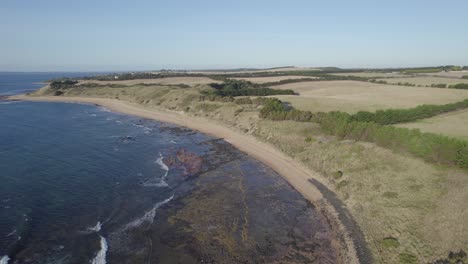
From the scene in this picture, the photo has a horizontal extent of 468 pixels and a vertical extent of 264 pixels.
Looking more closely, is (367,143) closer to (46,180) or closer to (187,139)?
(187,139)

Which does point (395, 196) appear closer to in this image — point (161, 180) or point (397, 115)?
point (161, 180)

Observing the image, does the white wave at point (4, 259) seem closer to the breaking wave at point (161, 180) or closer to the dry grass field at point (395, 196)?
the breaking wave at point (161, 180)

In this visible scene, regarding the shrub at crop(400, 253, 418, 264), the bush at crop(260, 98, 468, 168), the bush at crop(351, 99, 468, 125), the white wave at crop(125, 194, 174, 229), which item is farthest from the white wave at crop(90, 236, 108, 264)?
the bush at crop(351, 99, 468, 125)

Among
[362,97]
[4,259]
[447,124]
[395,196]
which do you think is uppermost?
[362,97]

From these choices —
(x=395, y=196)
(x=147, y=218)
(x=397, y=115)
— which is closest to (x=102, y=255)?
(x=147, y=218)

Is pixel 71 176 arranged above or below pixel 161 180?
above

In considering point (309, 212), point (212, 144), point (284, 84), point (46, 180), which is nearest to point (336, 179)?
point (309, 212)
